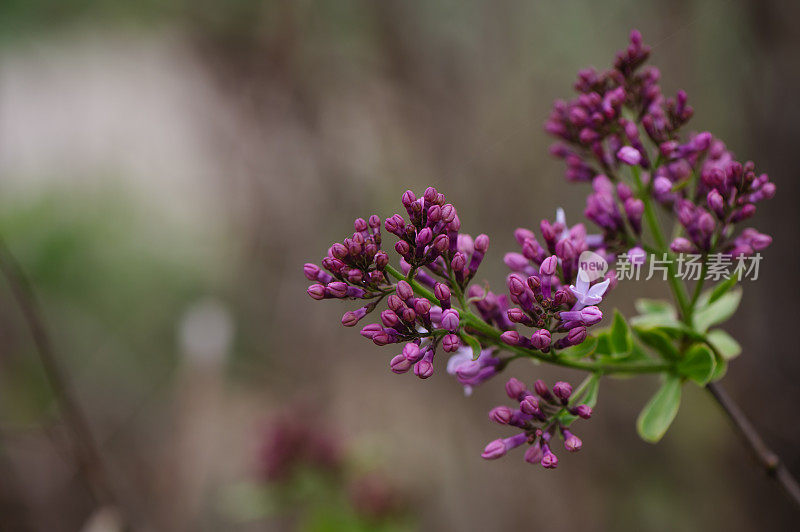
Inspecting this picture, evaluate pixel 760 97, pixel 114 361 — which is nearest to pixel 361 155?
pixel 760 97

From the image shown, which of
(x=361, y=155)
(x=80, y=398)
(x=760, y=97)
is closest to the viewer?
(x=760, y=97)

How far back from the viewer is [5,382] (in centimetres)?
566

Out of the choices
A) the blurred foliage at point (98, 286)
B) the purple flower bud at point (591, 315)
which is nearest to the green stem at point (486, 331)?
the purple flower bud at point (591, 315)

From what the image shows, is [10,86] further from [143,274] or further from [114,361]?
[114,361]

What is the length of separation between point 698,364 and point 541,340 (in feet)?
Answer: 1.92

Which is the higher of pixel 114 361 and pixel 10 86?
pixel 10 86

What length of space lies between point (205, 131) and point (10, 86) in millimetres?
3251

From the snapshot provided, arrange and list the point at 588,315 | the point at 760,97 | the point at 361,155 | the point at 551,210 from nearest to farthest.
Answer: the point at 588,315 → the point at 760,97 → the point at 551,210 → the point at 361,155

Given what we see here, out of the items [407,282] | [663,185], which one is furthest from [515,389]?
[663,185]

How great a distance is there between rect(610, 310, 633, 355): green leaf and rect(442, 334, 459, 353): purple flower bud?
0.51 metres

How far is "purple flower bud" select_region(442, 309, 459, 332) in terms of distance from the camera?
1.34 m

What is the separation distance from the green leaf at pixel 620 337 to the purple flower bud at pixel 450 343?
51 centimetres

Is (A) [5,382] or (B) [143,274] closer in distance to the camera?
(A) [5,382]

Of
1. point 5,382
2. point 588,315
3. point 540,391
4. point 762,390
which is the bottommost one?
point 5,382
